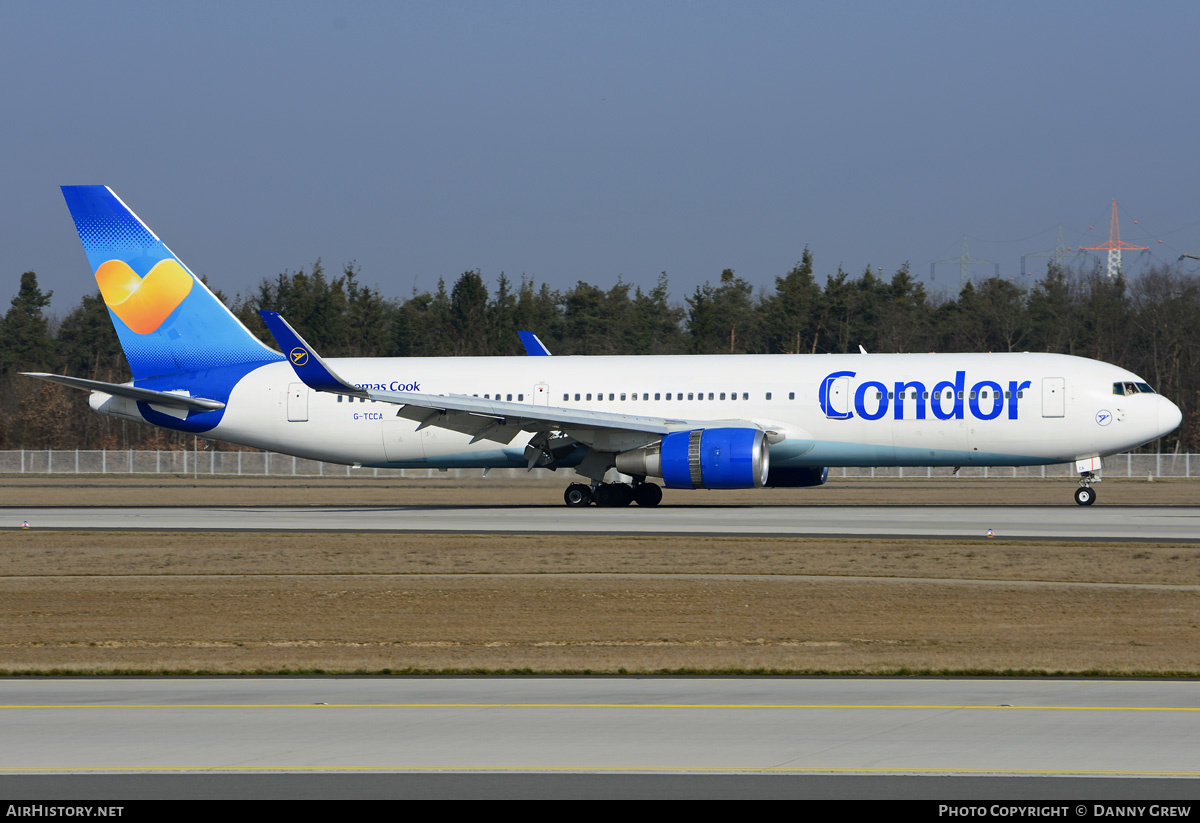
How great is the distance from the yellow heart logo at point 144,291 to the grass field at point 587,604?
11.3 metres

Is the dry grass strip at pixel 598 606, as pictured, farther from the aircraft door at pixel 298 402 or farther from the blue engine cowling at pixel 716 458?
the aircraft door at pixel 298 402

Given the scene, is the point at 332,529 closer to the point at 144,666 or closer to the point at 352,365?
the point at 352,365

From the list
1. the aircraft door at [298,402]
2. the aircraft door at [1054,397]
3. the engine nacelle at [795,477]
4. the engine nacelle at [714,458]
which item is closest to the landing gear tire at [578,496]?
the engine nacelle at [714,458]

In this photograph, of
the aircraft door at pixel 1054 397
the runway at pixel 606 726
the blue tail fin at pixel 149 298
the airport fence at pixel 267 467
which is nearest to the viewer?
the runway at pixel 606 726

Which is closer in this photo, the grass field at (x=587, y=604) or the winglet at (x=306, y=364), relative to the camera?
the grass field at (x=587, y=604)

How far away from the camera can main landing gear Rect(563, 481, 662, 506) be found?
34.8 metres

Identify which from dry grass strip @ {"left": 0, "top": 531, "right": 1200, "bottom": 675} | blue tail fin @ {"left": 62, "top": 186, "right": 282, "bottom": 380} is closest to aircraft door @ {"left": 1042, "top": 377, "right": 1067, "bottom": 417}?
dry grass strip @ {"left": 0, "top": 531, "right": 1200, "bottom": 675}

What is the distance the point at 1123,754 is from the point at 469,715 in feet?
14.6

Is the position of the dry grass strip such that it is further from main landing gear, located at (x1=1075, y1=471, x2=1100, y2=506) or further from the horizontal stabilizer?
main landing gear, located at (x1=1075, y1=471, x2=1100, y2=506)

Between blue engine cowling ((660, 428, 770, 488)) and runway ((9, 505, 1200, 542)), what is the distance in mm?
837

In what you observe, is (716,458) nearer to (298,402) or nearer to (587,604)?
(298,402)

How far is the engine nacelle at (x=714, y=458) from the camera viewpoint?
3105cm

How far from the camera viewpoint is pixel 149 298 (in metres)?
37.2

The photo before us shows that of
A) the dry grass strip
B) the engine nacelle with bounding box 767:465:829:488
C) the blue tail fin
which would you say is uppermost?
the blue tail fin
